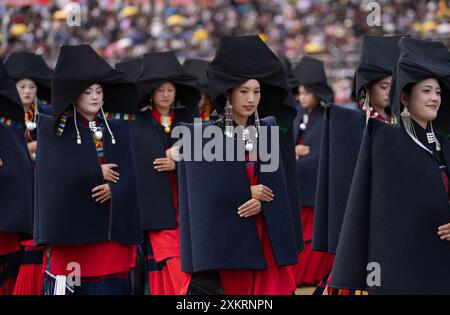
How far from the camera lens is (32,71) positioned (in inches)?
436

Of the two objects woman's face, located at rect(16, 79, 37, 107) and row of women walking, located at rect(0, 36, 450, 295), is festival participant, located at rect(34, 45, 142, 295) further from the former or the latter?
woman's face, located at rect(16, 79, 37, 107)

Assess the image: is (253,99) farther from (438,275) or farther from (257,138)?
(438,275)

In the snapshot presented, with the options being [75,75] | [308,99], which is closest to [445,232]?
[75,75]

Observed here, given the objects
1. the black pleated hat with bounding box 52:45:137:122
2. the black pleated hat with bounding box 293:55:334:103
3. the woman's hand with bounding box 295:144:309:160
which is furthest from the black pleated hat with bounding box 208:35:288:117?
the black pleated hat with bounding box 293:55:334:103

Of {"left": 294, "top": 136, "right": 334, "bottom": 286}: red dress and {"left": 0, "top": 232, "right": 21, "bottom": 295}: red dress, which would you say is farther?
{"left": 294, "top": 136, "right": 334, "bottom": 286}: red dress

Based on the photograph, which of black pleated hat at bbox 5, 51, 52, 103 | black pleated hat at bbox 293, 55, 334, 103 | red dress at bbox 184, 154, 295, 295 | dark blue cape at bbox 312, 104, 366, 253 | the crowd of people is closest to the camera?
the crowd of people

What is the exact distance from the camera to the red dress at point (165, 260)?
9.41 m

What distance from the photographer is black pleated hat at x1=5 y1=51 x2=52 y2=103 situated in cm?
1104

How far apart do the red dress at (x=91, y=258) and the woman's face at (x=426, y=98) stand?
288 cm

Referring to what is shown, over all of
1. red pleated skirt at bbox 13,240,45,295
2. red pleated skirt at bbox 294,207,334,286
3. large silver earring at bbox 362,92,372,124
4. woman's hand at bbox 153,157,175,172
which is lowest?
red pleated skirt at bbox 294,207,334,286

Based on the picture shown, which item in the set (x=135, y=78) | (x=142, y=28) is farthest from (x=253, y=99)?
(x=142, y=28)

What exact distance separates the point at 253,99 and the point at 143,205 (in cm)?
249

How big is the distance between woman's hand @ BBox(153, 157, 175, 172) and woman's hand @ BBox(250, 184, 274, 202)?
2.55 metres

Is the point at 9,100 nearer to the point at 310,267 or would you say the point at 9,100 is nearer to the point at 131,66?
the point at 131,66
